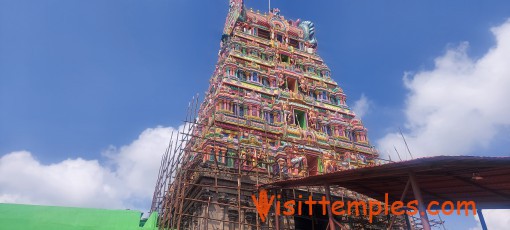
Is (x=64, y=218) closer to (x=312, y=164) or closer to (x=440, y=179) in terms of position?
(x=312, y=164)

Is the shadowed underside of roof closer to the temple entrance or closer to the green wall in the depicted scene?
the temple entrance

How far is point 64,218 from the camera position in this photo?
54.9ft

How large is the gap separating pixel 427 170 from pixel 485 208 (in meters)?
5.07

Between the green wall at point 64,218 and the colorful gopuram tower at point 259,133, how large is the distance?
172 centimetres

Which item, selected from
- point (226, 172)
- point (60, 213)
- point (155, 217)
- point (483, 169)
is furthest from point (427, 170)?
point (60, 213)

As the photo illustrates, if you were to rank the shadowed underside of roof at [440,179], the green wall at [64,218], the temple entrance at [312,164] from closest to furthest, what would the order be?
the shadowed underside of roof at [440,179], the green wall at [64,218], the temple entrance at [312,164]

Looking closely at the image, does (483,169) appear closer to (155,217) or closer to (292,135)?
(292,135)

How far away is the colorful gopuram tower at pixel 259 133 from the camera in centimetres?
1612

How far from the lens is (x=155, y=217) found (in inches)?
739

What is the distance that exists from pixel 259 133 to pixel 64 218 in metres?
9.98

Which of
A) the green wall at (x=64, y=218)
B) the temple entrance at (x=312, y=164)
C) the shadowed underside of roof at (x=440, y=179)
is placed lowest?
the green wall at (x=64, y=218)

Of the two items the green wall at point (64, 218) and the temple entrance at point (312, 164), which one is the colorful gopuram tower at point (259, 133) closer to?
the temple entrance at point (312, 164)

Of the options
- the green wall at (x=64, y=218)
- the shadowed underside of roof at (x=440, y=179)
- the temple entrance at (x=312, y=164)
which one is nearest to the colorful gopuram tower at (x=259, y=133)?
the temple entrance at (x=312, y=164)

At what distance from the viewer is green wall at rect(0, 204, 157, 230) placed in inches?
625
